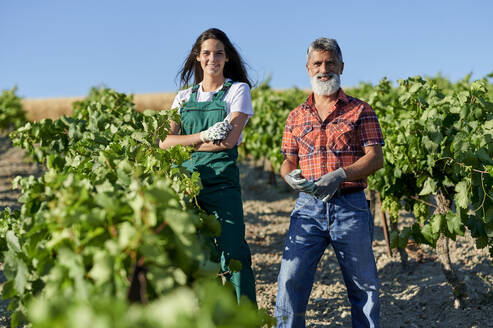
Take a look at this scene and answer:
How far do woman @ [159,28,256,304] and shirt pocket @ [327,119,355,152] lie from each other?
56 cm

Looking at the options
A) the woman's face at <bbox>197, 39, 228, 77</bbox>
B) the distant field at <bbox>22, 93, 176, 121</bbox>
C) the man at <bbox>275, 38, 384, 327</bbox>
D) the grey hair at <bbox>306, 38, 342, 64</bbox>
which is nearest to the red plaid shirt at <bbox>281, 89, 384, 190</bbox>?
the man at <bbox>275, 38, 384, 327</bbox>

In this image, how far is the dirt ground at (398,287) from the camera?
3717 mm

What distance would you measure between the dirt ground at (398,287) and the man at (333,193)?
1.38m

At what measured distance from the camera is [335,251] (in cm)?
248

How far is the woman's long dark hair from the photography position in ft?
9.69

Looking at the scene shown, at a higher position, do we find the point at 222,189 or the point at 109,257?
the point at 222,189

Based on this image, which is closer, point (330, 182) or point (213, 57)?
point (330, 182)

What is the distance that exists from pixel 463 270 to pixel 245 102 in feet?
10.7

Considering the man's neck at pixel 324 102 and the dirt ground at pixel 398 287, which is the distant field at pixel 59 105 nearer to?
the dirt ground at pixel 398 287

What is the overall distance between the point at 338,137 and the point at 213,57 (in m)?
0.95

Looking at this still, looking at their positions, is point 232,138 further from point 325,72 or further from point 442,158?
point 442,158

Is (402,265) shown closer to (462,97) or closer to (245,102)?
Result: (462,97)

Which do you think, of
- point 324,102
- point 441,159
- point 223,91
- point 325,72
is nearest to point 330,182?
point 324,102

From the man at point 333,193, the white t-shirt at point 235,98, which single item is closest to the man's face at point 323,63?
the man at point 333,193
